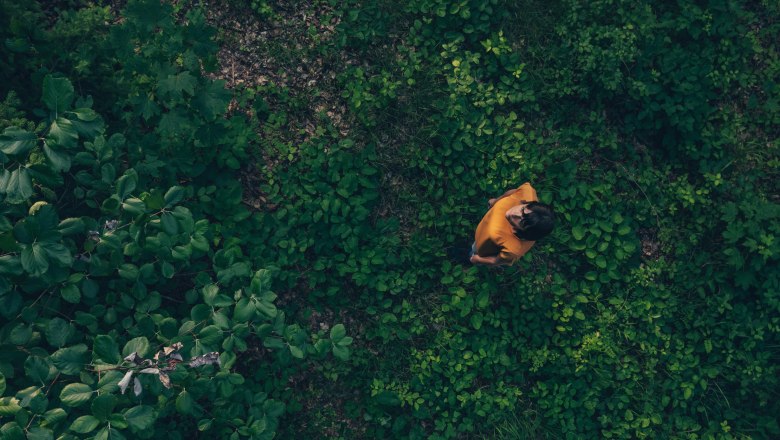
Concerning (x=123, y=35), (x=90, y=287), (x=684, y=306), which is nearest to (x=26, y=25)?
(x=123, y=35)

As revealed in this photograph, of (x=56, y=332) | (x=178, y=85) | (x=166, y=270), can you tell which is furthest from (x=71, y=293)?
(x=178, y=85)

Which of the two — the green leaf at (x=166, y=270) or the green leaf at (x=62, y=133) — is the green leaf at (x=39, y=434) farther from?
the green leaf at (x=62, y=133)

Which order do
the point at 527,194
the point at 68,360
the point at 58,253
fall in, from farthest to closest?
the point at 527,194, the point at 68,360, the point at 58,253

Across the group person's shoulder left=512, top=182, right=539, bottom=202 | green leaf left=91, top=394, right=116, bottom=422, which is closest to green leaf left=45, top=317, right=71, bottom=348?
green leaf left=91, top=394, right=116, bottom=422

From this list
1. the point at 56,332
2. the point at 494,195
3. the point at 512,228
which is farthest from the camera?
the point at 494,195

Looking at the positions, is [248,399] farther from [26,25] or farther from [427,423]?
[26,25]

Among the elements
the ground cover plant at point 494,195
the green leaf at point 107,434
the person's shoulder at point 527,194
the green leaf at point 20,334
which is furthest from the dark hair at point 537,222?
the green leaf at point 20,334

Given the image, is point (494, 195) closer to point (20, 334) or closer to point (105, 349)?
point (105, 349)
